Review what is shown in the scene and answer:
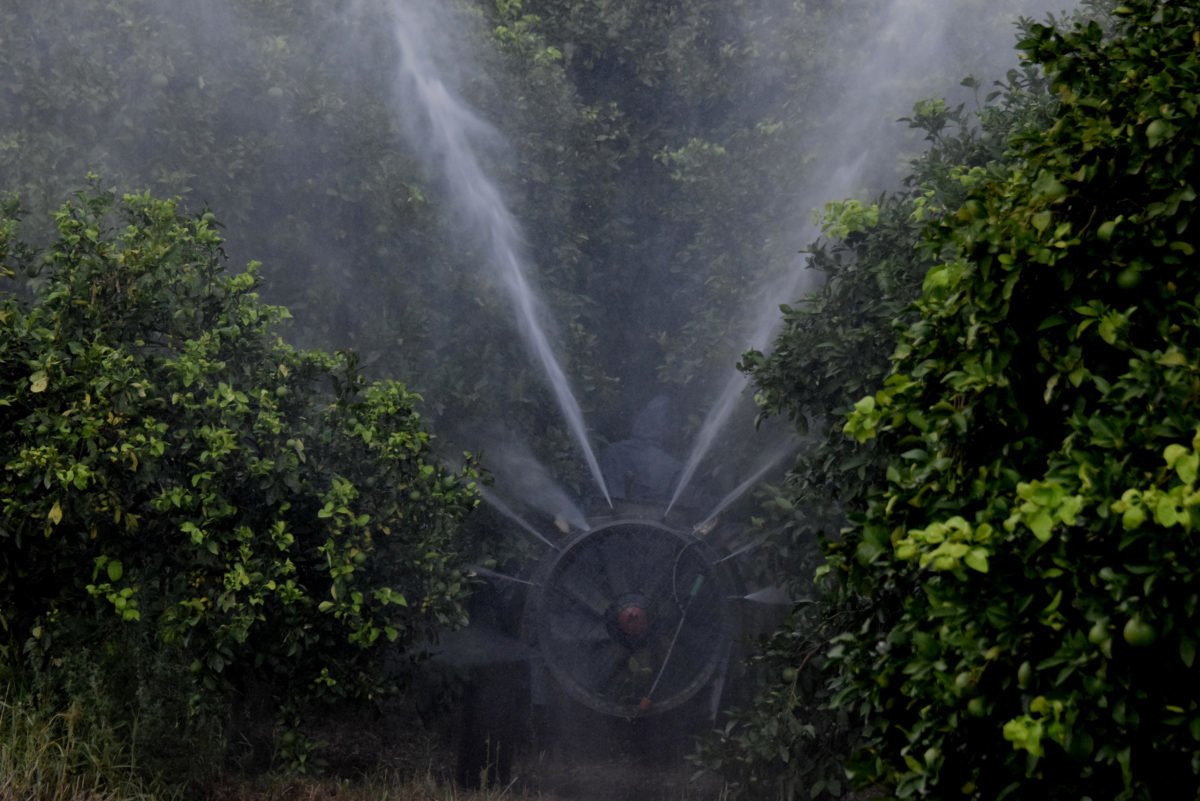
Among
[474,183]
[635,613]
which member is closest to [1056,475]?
[635,613]

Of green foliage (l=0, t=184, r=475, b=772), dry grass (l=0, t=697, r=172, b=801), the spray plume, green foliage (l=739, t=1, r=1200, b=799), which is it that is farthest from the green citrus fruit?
the spray plume

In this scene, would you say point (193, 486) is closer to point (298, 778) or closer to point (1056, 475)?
point (298, 778)

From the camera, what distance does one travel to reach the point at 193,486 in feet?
16.0

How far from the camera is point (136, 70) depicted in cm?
793

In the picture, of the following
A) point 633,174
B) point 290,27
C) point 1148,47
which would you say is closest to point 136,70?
point 290,27

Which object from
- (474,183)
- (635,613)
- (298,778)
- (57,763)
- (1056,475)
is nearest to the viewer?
(1056,475)

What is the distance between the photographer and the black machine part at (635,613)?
8.09 metres

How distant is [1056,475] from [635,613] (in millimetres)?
6171

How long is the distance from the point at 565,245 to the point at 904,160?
304 cm

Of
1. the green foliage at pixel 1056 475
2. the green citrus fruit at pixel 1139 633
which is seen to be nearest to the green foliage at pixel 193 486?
the green foliage at pixel 1056 475

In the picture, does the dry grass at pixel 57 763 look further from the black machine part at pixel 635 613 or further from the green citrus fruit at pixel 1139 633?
the green citrus fruit at pixel 1139 633

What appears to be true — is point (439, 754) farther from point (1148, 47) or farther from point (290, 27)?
point (1148, 47)

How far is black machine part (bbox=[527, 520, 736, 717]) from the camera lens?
8086 mm

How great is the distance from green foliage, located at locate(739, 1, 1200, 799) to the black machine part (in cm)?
545
